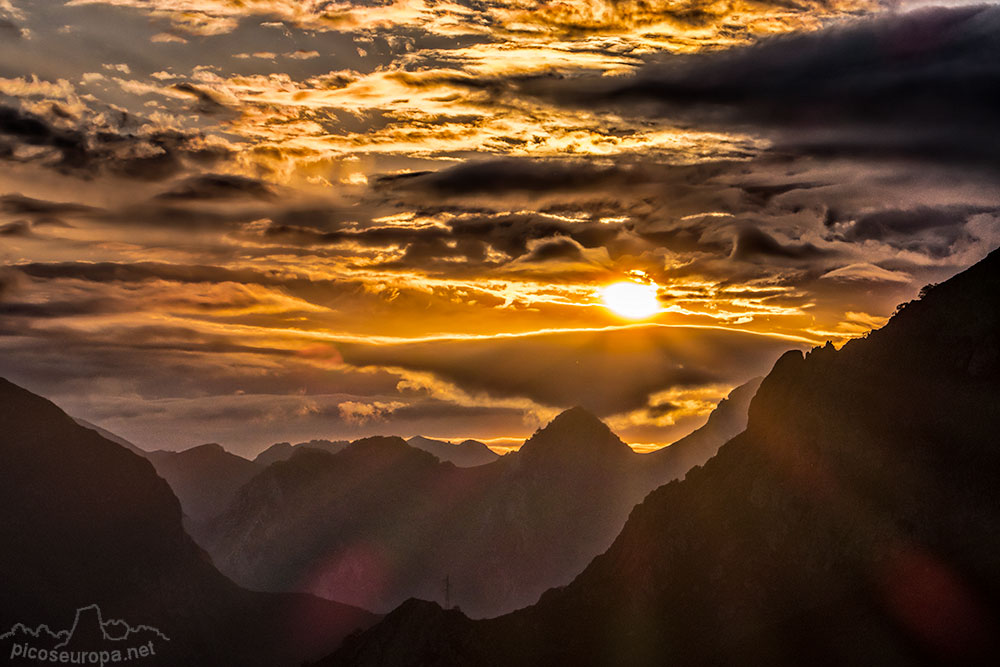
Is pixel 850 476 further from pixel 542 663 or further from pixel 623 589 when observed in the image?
pixel 542 663

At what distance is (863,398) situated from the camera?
106 meters

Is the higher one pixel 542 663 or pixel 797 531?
pixel 797 531

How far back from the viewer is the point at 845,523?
327 ft

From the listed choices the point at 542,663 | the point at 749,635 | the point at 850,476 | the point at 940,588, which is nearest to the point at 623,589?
the point at 542,663

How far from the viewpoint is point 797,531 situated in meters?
106

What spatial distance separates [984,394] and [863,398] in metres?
14.5

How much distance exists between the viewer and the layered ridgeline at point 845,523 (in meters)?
86.8

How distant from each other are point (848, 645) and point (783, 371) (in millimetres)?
39935

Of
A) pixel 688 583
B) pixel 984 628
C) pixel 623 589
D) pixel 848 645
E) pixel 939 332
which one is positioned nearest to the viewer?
pixel 984 628

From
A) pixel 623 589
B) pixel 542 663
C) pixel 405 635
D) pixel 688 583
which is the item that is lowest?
pixel 405 635

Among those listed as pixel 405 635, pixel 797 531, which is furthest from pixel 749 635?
pixel 405 635

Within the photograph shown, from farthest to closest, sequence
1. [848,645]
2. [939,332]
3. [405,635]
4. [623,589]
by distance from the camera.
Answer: [405,635], [623,589], [939,332], [848,645]

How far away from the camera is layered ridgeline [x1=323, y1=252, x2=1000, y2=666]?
86750 millimetres

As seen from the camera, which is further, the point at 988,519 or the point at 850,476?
the point at 850,476
